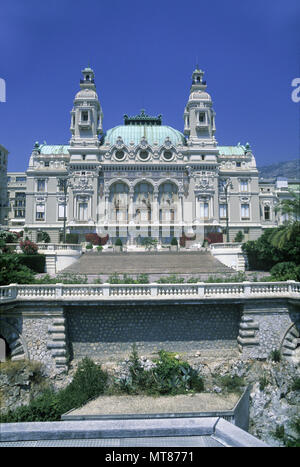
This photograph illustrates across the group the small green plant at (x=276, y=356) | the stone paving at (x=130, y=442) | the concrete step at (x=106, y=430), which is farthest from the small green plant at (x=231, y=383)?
the stone paving at (x=130, y=442)

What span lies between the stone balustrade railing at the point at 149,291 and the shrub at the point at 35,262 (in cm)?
1385

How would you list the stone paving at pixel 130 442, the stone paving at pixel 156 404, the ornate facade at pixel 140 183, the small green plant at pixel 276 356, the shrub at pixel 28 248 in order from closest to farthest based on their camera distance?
1. the stone paving at pixel 130 442
2. the stone paving at pixel 156 404
3. the small green plant at pixel 276 356
4. the shrub at pixel 28 248
5. the ornate facade at pixel 140 183

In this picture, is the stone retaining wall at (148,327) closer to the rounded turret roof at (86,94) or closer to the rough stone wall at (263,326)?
the rough stone wall at (263,326)

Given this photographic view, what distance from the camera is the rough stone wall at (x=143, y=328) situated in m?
17.4

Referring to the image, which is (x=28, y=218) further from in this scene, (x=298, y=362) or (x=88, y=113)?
(x=298, y=362)

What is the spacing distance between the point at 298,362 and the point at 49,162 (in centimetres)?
5540

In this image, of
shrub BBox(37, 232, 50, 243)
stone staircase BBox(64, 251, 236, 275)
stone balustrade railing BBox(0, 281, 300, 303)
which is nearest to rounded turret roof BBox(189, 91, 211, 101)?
stone staircase BBox(64, 251, 236, 275)

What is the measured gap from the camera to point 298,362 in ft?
56.1

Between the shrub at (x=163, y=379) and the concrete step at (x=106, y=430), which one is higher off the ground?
the concrete step at (x=106, y=430)

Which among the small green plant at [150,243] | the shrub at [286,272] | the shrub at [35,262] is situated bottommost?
the shrub at [286,272]

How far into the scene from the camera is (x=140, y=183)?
2287 inches

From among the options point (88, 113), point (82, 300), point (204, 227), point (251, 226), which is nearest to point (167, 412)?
point (82, 300)

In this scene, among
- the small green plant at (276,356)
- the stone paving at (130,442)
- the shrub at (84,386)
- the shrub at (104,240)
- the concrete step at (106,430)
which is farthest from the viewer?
the shrub at (104,240)
